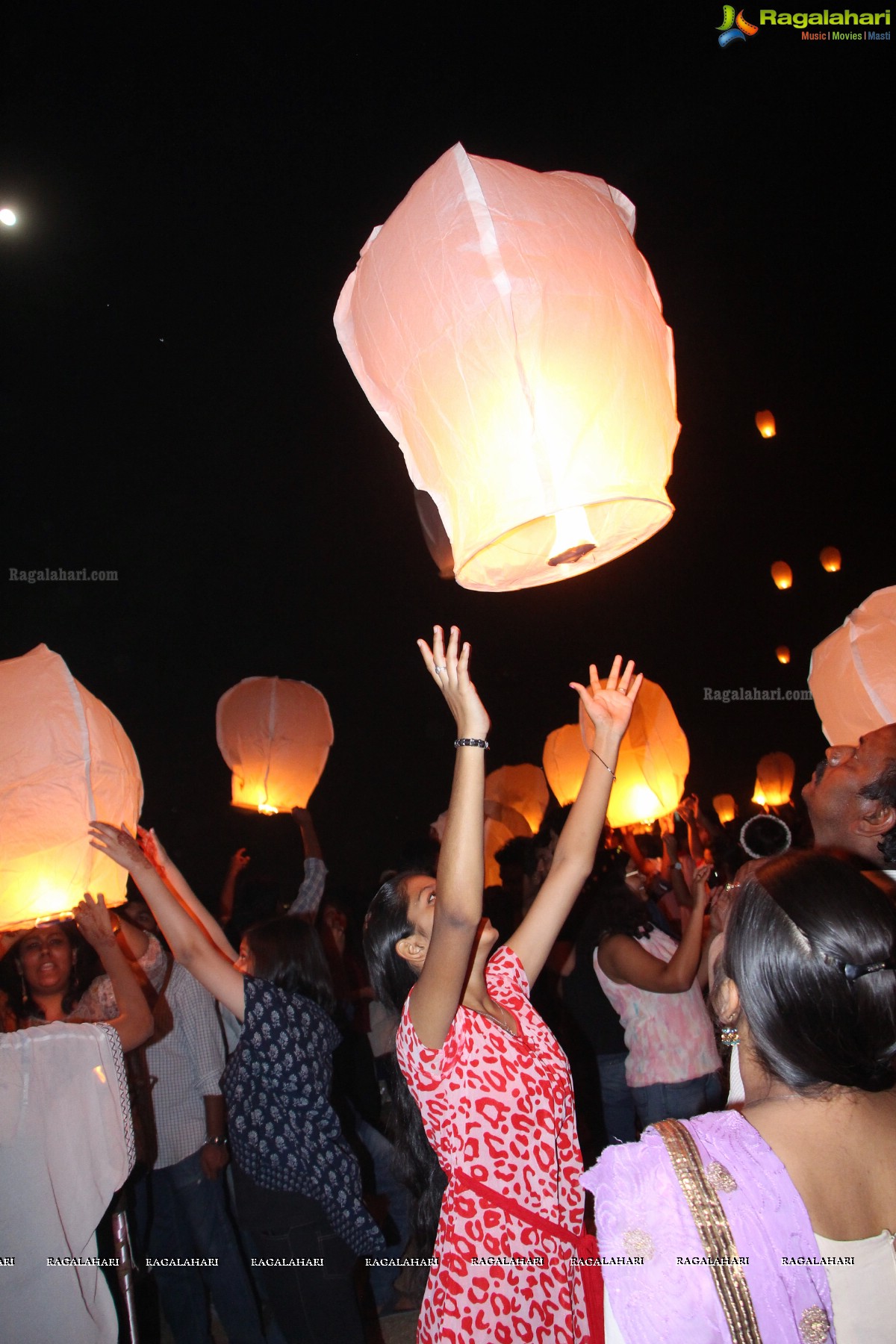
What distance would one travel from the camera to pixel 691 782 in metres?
16.4

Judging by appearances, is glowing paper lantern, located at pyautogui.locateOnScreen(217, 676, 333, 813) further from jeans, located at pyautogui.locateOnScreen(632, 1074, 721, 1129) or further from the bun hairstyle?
the bun hairstyle

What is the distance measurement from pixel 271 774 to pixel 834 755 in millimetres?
3293

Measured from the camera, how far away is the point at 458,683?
→ 1691mm

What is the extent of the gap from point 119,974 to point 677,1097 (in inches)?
96.1

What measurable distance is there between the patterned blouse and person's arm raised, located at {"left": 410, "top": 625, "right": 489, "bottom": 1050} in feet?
3.90

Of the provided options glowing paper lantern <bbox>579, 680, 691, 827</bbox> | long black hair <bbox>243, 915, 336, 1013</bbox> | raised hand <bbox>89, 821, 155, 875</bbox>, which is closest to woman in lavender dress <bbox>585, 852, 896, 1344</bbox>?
raised hand <bbox>89, 821, 155, 875</bbox>

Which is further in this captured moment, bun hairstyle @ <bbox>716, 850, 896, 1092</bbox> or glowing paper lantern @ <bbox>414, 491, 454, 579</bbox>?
glowing paper lantern @ <bbox>414, 491, 454, 579</bbox>

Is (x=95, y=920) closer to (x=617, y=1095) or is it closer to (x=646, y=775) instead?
(x=617, y=1095)

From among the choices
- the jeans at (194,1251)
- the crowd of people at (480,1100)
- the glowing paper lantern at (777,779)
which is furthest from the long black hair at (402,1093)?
the glowing paper lantern at (777,779)

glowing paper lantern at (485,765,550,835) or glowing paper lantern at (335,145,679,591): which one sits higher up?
glowing paper lantern at (335,145,679,591)

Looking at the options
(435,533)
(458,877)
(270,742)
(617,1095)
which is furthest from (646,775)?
(435,533)

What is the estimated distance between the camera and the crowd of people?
1122 millimetres

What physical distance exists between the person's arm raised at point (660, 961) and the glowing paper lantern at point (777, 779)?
23.4 feet

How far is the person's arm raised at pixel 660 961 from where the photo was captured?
3.29 meters
